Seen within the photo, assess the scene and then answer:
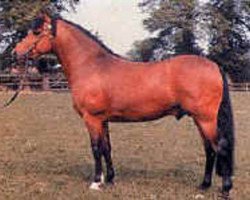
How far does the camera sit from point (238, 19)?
6031 cm

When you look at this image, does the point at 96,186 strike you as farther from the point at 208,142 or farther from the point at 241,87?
the point at 241,87

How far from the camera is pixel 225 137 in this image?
839cm

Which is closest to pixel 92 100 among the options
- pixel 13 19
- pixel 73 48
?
pixel 73 48

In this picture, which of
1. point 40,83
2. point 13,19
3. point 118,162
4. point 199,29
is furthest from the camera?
point 199,29

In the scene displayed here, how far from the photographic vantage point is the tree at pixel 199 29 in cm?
5706

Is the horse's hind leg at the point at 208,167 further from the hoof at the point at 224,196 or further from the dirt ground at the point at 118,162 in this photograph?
the hoof at the point at 224,196

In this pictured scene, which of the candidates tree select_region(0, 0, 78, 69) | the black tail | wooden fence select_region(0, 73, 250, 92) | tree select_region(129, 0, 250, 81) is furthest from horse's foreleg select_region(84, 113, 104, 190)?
tree select_region(129, 0, 250, 81)

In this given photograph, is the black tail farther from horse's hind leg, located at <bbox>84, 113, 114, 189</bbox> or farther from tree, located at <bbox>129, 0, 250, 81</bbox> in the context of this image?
tree, located at <bbox>129, 0, 250, 81</bbox>

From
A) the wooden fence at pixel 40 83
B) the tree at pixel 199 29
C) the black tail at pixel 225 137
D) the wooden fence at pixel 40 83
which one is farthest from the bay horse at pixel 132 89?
the tree at pixel 199 29

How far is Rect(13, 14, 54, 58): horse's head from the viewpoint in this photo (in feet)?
29.9

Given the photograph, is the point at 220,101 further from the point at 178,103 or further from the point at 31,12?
the point at 31,12

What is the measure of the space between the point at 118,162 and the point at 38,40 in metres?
3.12

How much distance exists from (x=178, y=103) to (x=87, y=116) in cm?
131

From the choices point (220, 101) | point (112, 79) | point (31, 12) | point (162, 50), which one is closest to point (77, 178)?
point (112, 79)
